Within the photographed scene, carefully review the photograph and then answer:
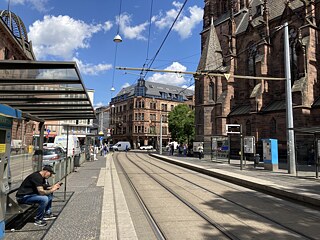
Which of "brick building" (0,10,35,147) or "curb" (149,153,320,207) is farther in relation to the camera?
"brick building" (0,10,35,147)

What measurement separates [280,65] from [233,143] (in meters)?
10.8

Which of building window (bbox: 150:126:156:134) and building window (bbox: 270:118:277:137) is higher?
building window (bbox: 150:126:156:134)

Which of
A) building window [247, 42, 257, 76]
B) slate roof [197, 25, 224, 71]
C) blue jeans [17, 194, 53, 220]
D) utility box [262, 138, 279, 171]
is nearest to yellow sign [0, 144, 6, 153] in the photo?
blue jeans [17, 194, 53, 220]

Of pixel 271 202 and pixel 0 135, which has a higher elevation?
pixel 0 135

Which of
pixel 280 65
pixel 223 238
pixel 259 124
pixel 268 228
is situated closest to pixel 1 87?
pixel 223 238

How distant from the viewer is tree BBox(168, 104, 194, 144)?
54875mm

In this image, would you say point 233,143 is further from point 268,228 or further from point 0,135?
point 0,135

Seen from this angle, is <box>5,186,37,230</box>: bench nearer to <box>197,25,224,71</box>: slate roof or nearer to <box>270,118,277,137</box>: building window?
<box>270,118,277,137</box>: building window

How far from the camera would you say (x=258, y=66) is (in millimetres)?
31531

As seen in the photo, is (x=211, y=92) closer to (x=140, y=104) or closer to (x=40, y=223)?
(x=40, y=223)

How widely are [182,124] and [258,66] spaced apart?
2530 centimetres

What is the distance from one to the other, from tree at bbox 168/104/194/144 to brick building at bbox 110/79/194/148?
15779 millimetres

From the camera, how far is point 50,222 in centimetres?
591

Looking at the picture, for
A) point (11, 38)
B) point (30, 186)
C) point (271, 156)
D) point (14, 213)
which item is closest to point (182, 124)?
point (11, 38)
